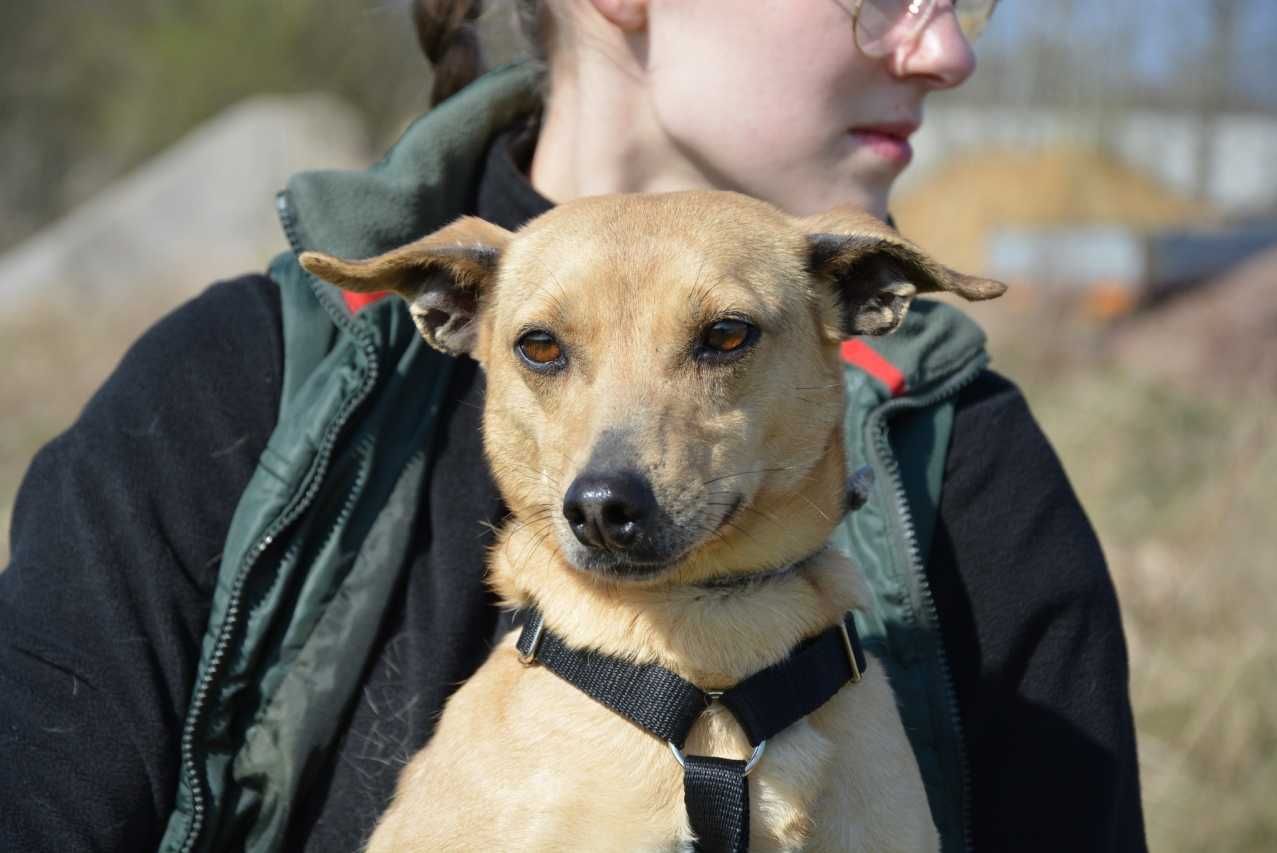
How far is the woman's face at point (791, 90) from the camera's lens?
309cm

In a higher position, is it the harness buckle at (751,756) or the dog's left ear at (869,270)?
the dog's left ear at (869,270)

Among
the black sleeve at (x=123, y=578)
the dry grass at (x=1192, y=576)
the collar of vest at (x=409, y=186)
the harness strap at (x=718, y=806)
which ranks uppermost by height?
the collar of vest at (x=409, y=186)

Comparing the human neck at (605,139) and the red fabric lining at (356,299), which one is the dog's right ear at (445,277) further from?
the human neck at (605,139)

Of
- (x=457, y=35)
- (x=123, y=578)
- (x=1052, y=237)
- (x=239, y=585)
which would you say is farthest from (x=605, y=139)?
(x=1052, y=237)

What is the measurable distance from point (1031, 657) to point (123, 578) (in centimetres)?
194

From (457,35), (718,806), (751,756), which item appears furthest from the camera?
(457,35)

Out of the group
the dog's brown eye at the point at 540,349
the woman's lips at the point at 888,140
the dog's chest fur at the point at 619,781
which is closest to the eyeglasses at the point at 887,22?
the woman's lips at the point at 888,140

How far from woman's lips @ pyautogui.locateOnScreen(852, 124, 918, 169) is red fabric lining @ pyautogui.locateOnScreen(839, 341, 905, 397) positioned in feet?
1.66

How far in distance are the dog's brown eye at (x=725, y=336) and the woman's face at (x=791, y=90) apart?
73 centimetres

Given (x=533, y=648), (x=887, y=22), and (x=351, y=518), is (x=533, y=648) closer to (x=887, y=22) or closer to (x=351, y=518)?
(x=351, y=518)

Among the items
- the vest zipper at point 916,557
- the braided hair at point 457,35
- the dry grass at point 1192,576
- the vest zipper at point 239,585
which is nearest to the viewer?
the vest zipper at point 239,585

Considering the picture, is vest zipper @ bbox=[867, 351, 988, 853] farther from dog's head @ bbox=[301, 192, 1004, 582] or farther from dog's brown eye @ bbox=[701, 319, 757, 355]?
dog's brown eye @ bbox=[701, 319, 757, 355]

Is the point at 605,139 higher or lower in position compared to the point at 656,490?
higher

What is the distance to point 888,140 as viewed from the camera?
10.9ft
